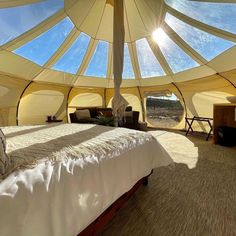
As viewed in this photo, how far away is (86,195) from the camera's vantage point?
3.85ft

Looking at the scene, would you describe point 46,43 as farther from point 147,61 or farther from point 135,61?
point 147,61

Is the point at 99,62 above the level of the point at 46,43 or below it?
below

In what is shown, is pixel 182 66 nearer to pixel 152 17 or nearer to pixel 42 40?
pixel 152 17

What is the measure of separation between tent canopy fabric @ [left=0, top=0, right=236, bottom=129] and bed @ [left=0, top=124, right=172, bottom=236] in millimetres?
2117

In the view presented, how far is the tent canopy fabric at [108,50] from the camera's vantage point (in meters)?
3.47

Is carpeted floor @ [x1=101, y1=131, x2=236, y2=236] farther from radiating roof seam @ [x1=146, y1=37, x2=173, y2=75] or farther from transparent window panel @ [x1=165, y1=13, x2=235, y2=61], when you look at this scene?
radiating roof seam @ [x1=146, y1=37, x2=173, y2=75]

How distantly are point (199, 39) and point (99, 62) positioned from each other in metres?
2.91

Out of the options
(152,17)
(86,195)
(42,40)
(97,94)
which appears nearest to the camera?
(86,195)

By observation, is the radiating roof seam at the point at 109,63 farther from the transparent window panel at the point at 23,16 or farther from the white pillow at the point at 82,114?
the transparent window panel at the point at 23,16

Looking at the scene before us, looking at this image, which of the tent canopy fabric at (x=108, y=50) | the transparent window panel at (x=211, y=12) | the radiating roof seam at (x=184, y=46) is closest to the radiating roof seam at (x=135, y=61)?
the tent canopy fabric at (x=108, y=50)

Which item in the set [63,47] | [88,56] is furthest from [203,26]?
[63,47]

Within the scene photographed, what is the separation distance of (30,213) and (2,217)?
0.12m

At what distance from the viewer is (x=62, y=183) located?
105cm

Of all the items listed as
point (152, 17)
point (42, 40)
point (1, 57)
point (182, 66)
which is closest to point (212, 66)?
point (182, 66)
